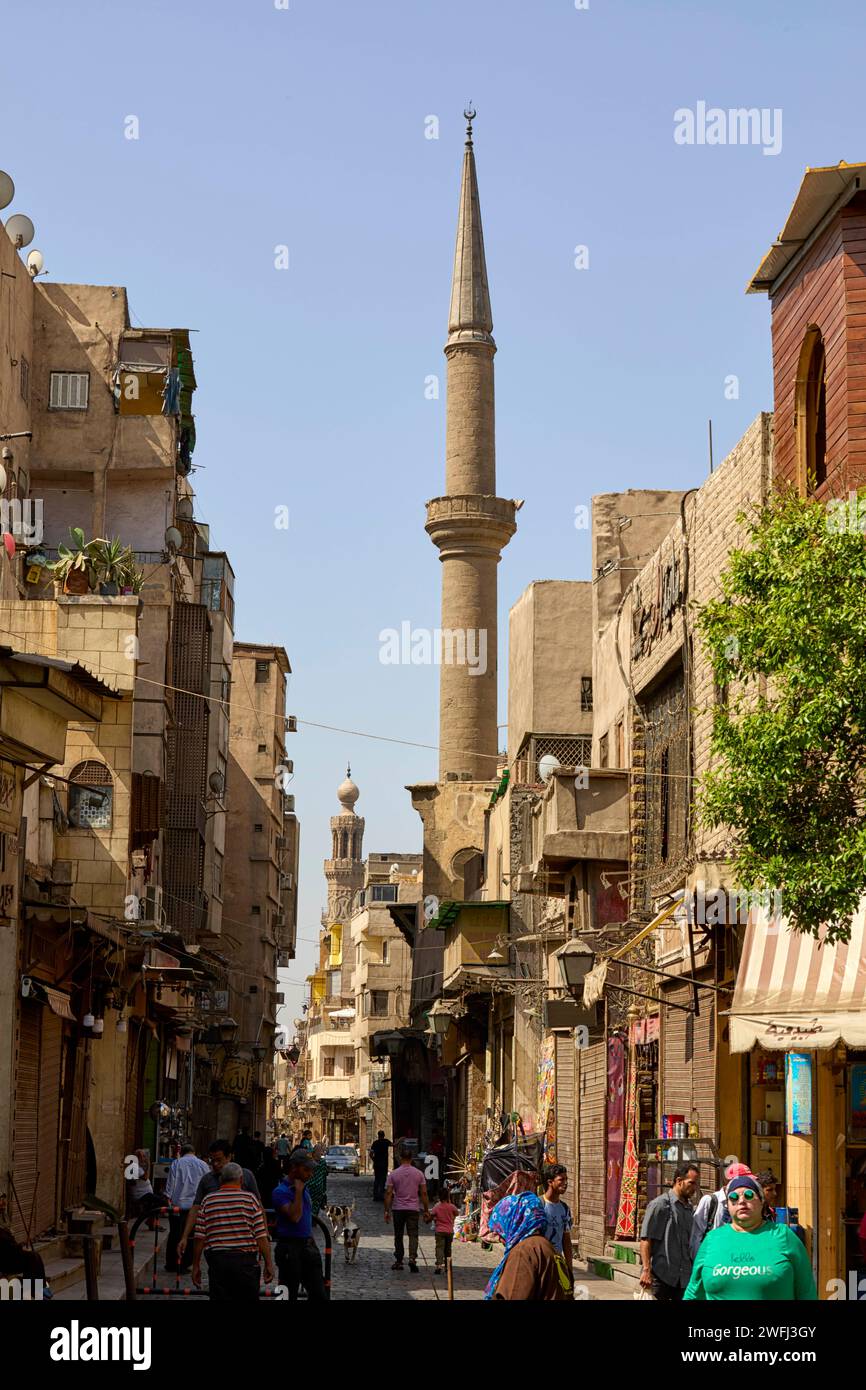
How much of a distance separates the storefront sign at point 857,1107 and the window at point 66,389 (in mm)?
28166

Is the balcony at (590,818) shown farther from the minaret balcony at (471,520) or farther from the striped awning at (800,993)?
the minaret balcony at (471,520)

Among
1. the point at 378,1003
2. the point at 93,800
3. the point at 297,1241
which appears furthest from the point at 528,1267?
the point at 378,1003

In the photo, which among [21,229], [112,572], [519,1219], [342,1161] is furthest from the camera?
[342,1161]

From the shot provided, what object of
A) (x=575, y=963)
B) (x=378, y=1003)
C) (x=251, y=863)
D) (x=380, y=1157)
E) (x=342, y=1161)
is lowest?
(x=342, y=1161)

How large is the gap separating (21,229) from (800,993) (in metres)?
26.7

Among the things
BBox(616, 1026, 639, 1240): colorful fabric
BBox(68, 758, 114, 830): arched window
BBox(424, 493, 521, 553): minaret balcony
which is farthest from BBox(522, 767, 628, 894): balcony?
BBox(424, 493, 521, 553): minaret balcony

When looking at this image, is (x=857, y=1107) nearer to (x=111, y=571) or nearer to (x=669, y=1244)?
(x=669, y=1244)

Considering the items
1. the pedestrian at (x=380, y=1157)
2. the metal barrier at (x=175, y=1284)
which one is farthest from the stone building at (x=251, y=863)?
the metal barrier at (x=175, y=1284)

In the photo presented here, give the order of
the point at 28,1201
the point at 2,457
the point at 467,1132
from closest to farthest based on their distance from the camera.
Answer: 1. the point at 28,1201
2. the point at 2,457
3. the point at 467,1132

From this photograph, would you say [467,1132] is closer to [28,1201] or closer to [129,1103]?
[129,1103]

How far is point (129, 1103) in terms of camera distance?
108 ft

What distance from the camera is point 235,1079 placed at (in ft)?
203
